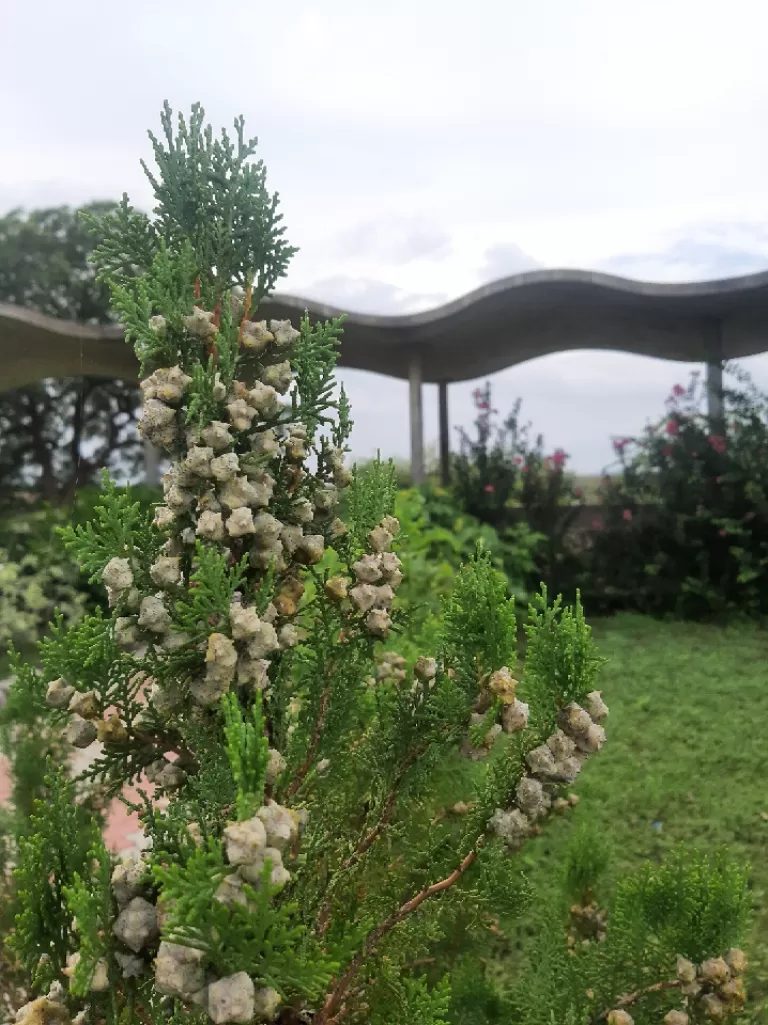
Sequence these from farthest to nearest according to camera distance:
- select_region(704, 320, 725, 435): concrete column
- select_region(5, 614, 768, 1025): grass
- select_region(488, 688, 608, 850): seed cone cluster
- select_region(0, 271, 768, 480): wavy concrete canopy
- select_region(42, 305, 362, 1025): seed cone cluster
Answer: select_region(704, 320, 725, 435): concrete column, select_region(0, 271, 768, 480): wavy concrete canopy, select_region(5, 614, 768, 1025): grass, select_region(488, 688, 608, 850): seed cone cluster, select_region(42, 305, 362, 1025): seed cone cluster

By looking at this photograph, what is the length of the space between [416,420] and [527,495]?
167 centimetres

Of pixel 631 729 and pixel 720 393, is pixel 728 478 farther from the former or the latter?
pixel 631 729

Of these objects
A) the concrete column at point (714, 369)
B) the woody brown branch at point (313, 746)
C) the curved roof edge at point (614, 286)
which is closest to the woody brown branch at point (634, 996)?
the woody brown branch at point (313, 746)

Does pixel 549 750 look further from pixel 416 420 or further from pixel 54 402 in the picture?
pixel 54 402

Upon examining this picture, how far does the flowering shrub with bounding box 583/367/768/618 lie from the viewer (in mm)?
7730

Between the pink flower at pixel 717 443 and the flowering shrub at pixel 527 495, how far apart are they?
161 centimetres

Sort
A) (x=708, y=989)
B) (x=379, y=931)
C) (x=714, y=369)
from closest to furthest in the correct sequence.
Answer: (x=379, y=931), (x=708, y=989), (x=714, y=369)

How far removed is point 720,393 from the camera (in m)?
8.56

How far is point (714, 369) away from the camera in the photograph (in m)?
8.78

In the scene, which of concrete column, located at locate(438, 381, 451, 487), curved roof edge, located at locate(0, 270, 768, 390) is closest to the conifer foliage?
curved roof edge, located at locate(0, 270, 768, 390)

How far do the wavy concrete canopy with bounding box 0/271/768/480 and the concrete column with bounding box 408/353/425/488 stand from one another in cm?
1

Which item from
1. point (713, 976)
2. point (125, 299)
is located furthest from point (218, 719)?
point (713, 976)

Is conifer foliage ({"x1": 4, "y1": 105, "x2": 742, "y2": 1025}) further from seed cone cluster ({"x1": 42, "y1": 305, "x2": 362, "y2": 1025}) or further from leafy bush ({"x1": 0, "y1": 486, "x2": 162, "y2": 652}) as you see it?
leafy bush ({"x1": 0, "y1": 486, "x2": 162, "y2": 652})

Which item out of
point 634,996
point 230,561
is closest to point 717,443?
point 634,996
